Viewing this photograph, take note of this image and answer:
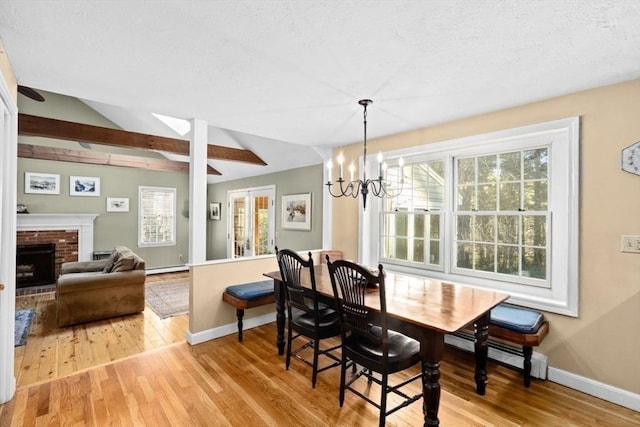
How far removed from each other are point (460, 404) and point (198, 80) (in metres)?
3.09

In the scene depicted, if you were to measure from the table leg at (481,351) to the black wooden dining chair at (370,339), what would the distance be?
1.92 feet

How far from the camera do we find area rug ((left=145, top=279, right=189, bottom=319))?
13.6 feet

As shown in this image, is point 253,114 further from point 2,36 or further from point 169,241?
point 169,241

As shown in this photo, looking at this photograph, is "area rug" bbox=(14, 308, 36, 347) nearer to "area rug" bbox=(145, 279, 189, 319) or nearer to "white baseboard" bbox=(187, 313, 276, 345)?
"area rug" bbox=(145, 279, 189, 319)

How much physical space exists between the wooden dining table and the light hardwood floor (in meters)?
0.30

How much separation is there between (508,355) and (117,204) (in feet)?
24.1

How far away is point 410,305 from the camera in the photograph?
6.53ft

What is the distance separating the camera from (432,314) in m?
1.81

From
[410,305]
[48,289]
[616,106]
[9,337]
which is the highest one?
[616,106]

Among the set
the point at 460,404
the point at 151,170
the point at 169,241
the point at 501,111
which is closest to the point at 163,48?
the point at 501,111

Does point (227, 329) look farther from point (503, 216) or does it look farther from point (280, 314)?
point (503, 216)

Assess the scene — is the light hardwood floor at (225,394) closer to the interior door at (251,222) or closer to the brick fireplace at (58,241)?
the interior door at (251,222)

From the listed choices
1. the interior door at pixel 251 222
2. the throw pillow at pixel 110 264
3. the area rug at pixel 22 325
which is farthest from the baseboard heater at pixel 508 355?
the area rug at pixel 22 325

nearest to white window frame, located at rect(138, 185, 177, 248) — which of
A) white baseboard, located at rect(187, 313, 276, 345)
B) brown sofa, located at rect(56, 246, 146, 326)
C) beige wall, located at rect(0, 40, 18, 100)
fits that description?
brown sofa, located at rect(56, 246, 146, 326)
